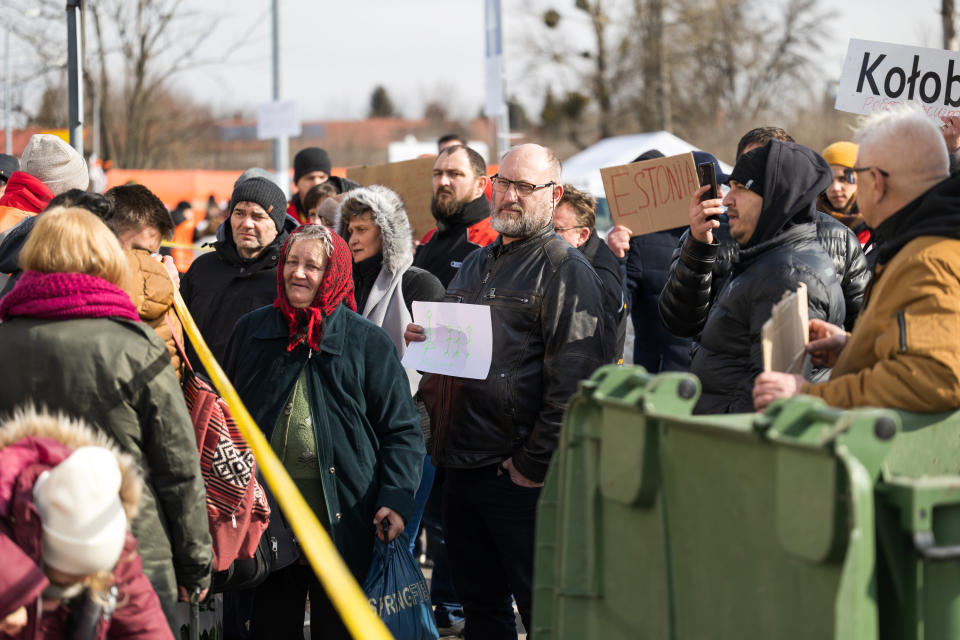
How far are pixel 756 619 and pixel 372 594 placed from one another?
6.78 feet

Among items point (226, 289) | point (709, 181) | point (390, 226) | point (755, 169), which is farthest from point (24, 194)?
point (755, 169)

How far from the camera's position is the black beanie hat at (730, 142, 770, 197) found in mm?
3855

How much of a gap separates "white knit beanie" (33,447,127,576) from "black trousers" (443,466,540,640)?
6.01 feet

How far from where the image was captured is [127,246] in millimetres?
4512

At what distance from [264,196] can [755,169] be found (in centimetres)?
273

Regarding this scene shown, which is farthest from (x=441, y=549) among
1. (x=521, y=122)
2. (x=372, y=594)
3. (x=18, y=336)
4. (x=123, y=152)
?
(x=521, y=122)

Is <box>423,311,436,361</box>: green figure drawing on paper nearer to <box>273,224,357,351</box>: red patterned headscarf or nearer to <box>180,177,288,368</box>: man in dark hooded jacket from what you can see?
<box>273,224,357,351</box>: red patterned headscarf

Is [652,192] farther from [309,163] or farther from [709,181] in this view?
[309,163]

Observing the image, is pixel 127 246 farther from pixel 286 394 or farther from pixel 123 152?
pixel 123 152

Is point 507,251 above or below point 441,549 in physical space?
above

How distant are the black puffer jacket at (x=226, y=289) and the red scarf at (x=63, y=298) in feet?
7.39

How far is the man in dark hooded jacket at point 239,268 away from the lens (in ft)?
17.9

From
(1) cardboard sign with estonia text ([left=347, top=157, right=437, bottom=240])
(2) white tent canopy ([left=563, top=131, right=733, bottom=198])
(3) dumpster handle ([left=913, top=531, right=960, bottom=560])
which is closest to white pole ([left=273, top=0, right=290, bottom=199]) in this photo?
(2) white tent canopy ([left=563, top=131, right=733, bottom=198])

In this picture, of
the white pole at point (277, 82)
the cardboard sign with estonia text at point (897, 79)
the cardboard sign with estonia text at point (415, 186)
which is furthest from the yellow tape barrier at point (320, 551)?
the white pole at point (277, 82)
